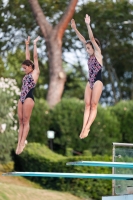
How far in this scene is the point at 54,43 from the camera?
24078mm

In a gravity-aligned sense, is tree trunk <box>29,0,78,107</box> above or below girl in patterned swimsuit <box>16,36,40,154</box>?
above

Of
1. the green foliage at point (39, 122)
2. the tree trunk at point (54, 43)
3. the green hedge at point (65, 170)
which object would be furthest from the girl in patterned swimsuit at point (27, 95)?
the green foliage at point (39, 122)

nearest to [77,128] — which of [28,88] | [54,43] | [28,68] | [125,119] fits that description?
[125,119]

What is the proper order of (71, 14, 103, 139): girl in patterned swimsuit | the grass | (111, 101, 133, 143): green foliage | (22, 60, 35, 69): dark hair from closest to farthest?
(71, 14, 103, 139): girl in patterned swimsuit, (22, 60, 35, 69): dark hair, the grass, (111, 101, 133, 143): green foliage

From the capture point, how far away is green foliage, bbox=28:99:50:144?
2545 centimetres

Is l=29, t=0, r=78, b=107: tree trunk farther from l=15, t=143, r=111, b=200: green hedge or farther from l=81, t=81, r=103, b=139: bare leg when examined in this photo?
l=81, t=81, r=103, b=139: bare leg

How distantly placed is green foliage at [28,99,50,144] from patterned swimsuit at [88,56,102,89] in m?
12.0

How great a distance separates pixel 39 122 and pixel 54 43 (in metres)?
2.92

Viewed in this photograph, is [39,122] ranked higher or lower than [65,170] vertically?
higher

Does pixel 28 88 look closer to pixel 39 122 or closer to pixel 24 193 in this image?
pixel 24 193

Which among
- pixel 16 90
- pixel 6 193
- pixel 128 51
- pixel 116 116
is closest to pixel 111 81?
pixel 128 51

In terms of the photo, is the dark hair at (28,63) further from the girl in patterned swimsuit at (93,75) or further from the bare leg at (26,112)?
the girl in patterned swimsuit at (93,75)

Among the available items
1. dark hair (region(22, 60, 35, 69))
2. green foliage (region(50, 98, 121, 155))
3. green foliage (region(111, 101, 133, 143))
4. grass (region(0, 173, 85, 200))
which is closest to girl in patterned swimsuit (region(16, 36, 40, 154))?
dark hair (region(22, 60, 35, 69))

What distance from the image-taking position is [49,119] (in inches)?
1027
